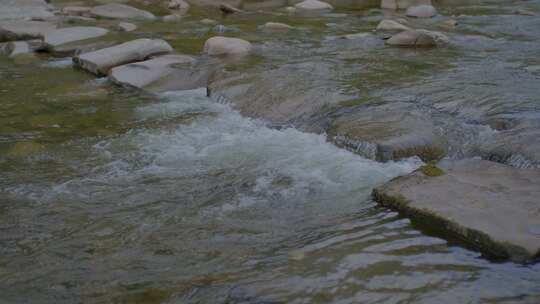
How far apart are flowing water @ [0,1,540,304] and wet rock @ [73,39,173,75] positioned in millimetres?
578

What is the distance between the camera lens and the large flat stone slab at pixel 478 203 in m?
3.87

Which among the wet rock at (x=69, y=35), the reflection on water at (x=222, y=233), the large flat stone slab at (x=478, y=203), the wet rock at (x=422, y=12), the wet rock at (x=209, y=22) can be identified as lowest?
the reflection on water at (x=222, y=233)

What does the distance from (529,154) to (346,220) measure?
6.26 feet

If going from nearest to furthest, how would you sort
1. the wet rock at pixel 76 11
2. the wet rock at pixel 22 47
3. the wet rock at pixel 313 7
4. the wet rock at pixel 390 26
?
the wet rock at pixel 22 47 → the wet rock at pixel 390 26 → the wet rock at pixel 76 11 → the wet rock at pixel 313 7

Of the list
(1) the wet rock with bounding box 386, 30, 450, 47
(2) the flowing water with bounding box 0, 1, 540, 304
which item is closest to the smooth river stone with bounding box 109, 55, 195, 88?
(2) the flowing water with bounding box 0, 1, 540, 304

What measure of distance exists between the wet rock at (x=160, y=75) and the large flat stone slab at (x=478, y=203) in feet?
16.4

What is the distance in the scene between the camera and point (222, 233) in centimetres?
446

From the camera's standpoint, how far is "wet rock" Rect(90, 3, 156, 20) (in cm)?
1627

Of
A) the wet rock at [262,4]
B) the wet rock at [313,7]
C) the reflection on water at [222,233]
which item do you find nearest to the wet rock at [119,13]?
the wet rock at [262,4]

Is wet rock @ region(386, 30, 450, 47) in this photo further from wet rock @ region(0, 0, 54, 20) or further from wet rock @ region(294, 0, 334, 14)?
wet rock @ region(0, 0, 54, 20)

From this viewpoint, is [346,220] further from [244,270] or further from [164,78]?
[164,78]

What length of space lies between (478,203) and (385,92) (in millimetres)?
3587

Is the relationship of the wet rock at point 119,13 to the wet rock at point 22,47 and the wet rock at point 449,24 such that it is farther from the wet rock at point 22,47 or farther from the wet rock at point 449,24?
the wet rock at point 449,24

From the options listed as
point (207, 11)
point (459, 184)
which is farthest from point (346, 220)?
point (207, 11)
